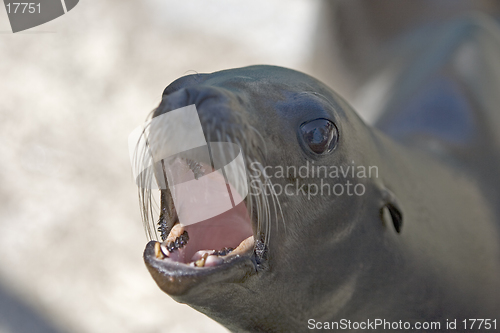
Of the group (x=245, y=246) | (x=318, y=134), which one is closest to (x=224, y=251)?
(x=245, y=246)

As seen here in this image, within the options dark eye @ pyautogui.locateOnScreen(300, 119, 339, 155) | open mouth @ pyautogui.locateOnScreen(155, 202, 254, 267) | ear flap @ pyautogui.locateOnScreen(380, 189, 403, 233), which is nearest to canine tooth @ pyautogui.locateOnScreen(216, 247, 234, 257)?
open mouth @ pyautogui.locateOnScreen(155, 202, 254, 267)

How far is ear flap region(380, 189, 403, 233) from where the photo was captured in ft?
8.96

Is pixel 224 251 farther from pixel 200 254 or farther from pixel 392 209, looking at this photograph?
pixel 392 209

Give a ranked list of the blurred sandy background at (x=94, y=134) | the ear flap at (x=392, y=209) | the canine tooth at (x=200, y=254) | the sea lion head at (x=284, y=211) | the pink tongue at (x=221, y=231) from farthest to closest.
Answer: the blurred sandy background at (x=94, y=134), the ear flap at (x=392, y=209), the pink tongue at (x=221, y=231), the canine tooth at (x=200, y=254), the sea lion head at (x=284, y=211)

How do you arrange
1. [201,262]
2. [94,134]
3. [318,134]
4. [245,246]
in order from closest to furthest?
[201,262], [245,246], [318,134], [94,134]

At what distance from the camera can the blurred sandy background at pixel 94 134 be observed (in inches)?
185

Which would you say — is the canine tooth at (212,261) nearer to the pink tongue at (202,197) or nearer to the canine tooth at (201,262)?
the canine tooth at (201,262)

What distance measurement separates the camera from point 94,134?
18.8 feet

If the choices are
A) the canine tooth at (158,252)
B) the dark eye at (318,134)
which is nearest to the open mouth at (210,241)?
the canine tooth at (158,252)

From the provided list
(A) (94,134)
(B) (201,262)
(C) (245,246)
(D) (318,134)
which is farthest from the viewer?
(A) (94,134)

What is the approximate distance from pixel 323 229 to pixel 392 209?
15.9 inches

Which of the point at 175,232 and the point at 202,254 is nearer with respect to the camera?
the point at 202,254

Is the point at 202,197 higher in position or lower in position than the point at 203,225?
higher

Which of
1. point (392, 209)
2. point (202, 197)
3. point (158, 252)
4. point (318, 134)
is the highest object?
point (318, 134)
